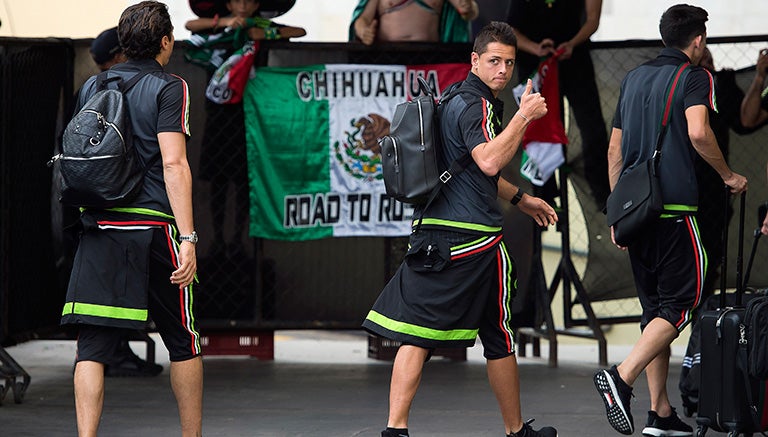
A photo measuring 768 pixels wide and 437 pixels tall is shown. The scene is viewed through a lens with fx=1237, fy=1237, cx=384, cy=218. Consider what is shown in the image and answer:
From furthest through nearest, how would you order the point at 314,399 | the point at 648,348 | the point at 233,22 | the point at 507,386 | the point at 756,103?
the point at 756,103 < the point at 233,22 < the point at 314,399 < the point at 648,348 < the point at 507,386

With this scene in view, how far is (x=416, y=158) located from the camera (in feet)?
18.3

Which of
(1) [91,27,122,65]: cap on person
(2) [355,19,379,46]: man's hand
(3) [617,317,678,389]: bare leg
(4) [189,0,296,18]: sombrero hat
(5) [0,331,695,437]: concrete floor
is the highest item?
(4) [189,0,296,18]: sombrero hat

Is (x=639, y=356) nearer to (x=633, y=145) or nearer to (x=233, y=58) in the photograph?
(x=633, y=145)

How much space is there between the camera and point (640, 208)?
6098 mm

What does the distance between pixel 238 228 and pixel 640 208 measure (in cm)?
342

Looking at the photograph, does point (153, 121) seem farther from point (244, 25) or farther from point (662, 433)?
point (244, 25)

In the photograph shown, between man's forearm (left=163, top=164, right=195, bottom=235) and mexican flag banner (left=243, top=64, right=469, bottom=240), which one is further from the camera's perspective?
mexican flag banner (left=243, top=64, right=469, bottom=240)

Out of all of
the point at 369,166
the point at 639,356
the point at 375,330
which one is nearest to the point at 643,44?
the point at 369,166

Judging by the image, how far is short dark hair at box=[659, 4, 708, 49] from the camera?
6.28 meters

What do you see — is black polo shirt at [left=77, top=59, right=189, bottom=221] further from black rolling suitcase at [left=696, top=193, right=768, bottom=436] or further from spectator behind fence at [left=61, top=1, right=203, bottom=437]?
black rolling suitcase at [left=696, top=193, right=768, bottom=436]

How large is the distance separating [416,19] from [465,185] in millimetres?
3474

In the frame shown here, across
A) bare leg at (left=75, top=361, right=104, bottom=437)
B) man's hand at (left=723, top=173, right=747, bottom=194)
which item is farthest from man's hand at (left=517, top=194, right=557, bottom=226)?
bare leg at (left=75, top=361, right=104, bottom=437)

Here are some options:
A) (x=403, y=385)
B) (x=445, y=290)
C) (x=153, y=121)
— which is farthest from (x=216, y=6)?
(x=403, y=385)

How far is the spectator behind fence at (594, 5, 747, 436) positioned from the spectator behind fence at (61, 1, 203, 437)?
216 centimetres
